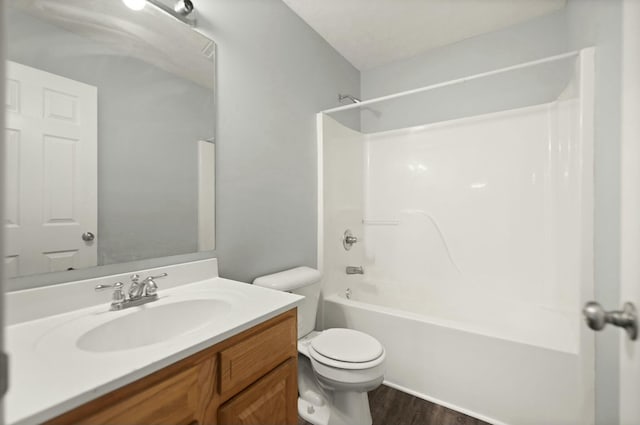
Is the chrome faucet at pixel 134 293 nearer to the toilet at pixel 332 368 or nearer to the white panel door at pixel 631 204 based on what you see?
the toilet at pixel 332 368

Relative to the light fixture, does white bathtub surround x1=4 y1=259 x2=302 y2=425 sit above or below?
below

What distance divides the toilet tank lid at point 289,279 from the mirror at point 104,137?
342 mm

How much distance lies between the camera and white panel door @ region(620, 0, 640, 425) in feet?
1.93

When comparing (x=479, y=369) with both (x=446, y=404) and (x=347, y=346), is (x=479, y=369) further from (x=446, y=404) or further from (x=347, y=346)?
(x=347, y=346)

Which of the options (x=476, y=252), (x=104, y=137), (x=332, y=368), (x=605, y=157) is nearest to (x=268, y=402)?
(x=332, y=368)

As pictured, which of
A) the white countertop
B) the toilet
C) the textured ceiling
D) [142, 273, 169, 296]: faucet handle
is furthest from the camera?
the textured ceiling

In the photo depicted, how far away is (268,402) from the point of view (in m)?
0.92

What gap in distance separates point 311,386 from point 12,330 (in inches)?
51.5

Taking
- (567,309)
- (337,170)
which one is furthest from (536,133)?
(337,170)

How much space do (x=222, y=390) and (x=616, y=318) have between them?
97 centimetres

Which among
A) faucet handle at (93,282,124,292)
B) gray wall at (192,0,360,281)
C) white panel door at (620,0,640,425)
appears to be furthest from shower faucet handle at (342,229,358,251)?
white panel door at (620,0,640,425)

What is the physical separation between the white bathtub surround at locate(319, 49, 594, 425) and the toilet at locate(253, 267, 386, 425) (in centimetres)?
39

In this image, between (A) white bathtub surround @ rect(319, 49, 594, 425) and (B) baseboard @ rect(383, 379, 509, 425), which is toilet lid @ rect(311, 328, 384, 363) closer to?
(A) white bathtub surround @ rect(319, 49, 594, 425)

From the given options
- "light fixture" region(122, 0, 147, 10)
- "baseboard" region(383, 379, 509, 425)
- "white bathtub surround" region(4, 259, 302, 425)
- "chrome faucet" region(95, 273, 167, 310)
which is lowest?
"baseboard" region(383, 379, 509, 425)
